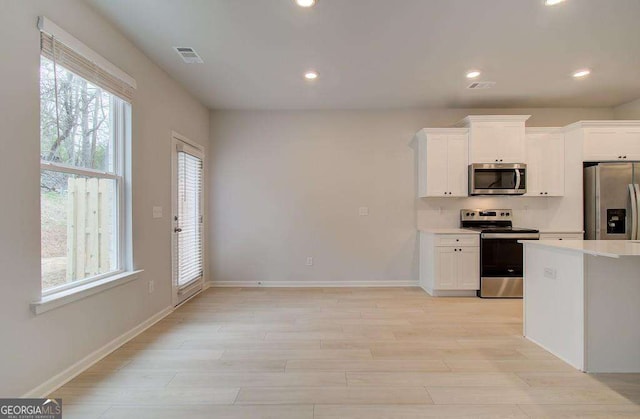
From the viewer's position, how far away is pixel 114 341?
103 inches


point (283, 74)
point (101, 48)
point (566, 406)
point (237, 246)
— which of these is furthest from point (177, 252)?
point (566, 406)

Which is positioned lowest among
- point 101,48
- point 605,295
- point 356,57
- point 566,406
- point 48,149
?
point 566,406

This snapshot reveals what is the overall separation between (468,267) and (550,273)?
1.68 meters

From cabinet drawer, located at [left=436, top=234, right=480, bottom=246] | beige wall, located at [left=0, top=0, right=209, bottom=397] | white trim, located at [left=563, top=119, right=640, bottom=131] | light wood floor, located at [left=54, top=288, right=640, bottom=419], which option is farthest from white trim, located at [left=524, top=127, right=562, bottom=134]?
beige wall, located at [left=0, top=0, right=209, bottom=397]

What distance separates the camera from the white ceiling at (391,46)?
2.41 metres

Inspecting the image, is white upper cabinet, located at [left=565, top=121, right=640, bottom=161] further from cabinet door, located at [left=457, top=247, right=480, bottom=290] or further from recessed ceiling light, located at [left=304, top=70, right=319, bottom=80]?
recessed ceiling light, located at [left=304, top=70, right=319, bottom=80]

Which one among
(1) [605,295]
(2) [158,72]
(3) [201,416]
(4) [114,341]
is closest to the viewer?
(3) [201,416]

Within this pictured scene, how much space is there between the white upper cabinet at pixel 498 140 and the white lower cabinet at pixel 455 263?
44.8 inches

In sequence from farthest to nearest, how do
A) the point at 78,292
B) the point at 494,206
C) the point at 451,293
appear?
the point at 494,206 → the point at 451,293 → the point at 78,292

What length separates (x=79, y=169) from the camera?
232 cm

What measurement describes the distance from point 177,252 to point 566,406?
375 cm

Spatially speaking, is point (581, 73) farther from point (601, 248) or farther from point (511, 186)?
point (601, 248)

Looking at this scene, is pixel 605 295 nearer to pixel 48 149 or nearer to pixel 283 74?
pixel 283 74

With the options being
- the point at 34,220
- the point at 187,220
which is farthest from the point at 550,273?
the point at 187,220
